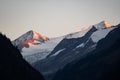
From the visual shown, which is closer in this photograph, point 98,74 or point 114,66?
point 114,66

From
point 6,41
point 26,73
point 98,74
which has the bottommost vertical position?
point 98,74

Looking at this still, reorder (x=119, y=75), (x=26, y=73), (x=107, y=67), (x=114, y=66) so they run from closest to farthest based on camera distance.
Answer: (x=26, y=73), (x=119, y=75), (x=114, y=66), (x=107, y=67)

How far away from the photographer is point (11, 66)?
116000 mm

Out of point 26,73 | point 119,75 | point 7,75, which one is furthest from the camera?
point 119,75

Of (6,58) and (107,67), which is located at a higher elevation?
(6,58)

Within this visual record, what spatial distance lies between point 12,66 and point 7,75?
32.9 ft

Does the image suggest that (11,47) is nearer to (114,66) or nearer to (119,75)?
(119,75)

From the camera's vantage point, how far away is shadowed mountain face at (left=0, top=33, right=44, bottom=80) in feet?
357

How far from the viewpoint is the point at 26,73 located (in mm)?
124875

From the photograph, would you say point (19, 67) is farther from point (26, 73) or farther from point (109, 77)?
point (109, 77)

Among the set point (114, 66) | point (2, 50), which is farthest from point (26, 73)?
point (114, 66)

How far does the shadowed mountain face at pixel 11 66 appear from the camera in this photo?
108725mm

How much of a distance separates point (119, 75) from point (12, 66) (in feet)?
200

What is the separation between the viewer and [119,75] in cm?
16375
